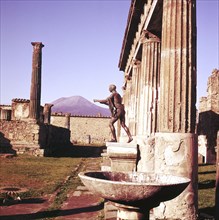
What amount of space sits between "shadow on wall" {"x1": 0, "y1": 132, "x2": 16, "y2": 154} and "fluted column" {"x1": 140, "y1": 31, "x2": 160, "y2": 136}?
12.1 meters

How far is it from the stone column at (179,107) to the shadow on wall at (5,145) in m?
15.1

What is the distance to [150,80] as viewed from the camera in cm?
883

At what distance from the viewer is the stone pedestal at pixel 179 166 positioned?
4602 mm

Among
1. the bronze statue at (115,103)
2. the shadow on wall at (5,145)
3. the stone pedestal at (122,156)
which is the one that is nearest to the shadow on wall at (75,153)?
the shadow on wall at (5,145)

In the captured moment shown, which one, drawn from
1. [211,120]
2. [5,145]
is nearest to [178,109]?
[211,120]

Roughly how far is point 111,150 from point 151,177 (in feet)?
10.6

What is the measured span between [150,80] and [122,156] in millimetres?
2906

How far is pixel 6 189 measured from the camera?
25.4 ft

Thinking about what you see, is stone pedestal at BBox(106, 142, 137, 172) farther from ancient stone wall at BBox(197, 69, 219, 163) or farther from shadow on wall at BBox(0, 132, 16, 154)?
shadow on wall at BBox(0, 132, 16, 154)

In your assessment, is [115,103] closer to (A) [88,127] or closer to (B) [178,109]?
Result: (B) [178,109]

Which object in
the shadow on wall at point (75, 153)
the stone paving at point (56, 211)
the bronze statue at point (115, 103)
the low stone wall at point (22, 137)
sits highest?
the bronze statue at point (115, 103)

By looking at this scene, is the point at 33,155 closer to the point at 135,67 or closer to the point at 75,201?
the point at 135,67

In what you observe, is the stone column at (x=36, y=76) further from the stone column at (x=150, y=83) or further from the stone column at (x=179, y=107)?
the stone column at (x=179, y=107)

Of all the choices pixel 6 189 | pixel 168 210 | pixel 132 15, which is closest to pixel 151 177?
pixel 168 210
